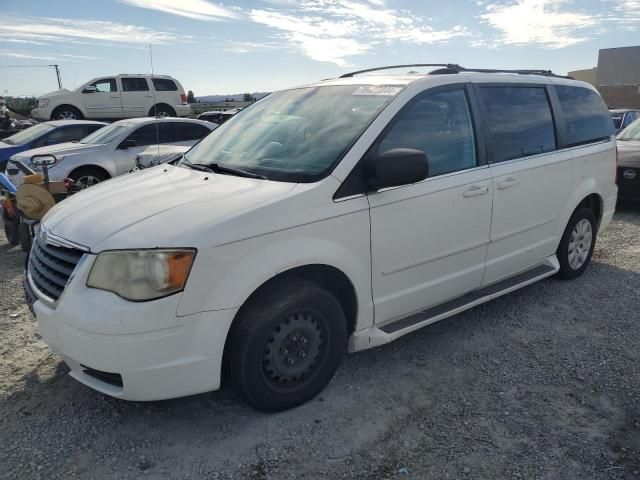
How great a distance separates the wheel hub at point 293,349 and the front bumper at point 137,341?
0.31 metres

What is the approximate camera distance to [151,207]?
285 cm

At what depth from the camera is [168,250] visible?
8.20 ft

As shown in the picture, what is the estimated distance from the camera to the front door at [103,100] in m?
19.2

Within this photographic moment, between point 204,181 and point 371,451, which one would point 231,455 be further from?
point 204,181

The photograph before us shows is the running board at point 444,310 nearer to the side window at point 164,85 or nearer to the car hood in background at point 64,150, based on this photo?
the car hood in background at point 64,150

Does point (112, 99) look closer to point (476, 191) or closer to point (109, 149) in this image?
point (109, 149)

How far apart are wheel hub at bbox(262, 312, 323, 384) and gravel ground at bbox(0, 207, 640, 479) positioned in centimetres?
24

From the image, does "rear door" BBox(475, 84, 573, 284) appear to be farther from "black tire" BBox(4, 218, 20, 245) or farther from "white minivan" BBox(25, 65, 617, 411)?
"black tire" BBox(4, 218, 20, 245)

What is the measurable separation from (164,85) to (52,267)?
18.6 meters

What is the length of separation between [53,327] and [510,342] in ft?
9.83

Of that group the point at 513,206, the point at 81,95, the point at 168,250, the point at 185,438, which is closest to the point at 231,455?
the point at 185,438

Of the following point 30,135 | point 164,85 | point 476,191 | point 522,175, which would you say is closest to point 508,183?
point 522,175

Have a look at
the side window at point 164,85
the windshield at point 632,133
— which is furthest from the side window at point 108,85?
the windshield at point 632,133

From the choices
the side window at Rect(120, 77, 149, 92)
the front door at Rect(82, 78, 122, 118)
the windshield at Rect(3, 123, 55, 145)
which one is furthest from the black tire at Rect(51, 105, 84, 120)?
the windshield at Rect(3, 123, 55, 145)
